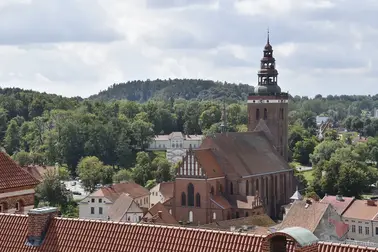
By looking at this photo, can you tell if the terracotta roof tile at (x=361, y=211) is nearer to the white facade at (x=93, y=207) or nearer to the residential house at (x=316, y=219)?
the residential house at (x=316, y=219)

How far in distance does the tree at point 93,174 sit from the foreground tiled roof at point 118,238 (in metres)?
74.9

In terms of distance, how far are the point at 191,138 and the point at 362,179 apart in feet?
215

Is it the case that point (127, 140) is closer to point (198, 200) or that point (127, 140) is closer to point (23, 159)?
point (23, 159)

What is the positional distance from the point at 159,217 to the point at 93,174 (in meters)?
37.8

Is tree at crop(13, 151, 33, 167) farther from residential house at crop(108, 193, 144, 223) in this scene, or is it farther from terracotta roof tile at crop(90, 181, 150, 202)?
residential house at crop(108, 193, 144, 223)

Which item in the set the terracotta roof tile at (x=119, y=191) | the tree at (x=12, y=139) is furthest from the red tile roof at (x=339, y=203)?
the tree at (x=12, y=139)

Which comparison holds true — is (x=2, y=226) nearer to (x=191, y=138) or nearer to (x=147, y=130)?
(x=147, y=130)

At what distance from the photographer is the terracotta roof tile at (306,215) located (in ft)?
174

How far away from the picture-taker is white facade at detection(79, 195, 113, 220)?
7558 cm

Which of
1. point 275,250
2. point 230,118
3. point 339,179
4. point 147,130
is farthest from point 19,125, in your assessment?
point 275,250

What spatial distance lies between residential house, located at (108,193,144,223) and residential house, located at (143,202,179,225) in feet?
5.10

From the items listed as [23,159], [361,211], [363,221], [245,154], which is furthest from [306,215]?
[23,159]

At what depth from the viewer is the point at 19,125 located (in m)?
152

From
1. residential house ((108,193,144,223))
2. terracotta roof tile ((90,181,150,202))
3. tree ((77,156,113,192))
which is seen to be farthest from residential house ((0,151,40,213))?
tree ((77,156,113,192))
